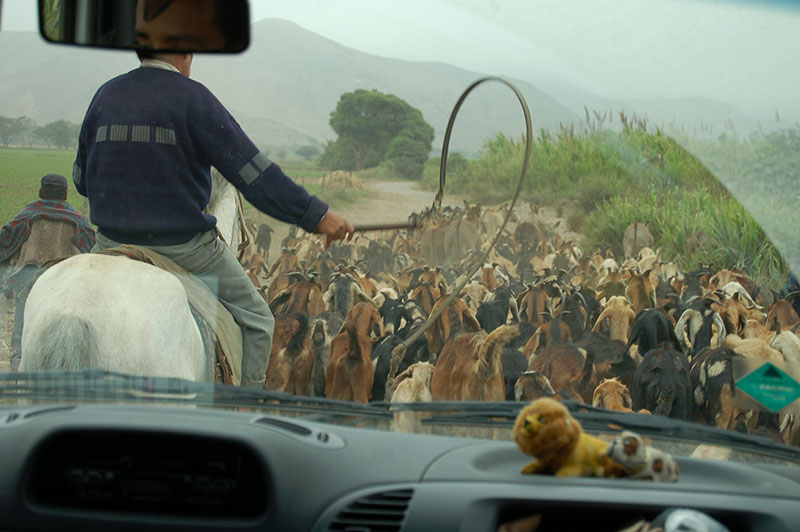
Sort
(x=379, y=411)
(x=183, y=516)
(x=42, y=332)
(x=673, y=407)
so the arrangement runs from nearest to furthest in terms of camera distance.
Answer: (x=183, y=516) → (x=379, y=411) → (x=42, y=332) → (x=673, y=407)

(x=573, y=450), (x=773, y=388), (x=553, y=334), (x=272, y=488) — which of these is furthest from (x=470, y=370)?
(x=272, y=488)

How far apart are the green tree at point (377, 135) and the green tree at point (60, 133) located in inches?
38.7

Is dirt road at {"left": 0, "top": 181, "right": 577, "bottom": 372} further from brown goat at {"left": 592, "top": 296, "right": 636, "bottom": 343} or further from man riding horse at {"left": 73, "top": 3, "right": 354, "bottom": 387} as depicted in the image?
brown goat at {"left": 592, "top": 296, "right": 636, "bottom": 343}

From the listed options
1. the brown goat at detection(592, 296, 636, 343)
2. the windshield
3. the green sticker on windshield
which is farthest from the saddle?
the green sticker on windshield

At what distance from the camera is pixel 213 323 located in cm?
A: 354

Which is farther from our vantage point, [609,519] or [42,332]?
[42,332]

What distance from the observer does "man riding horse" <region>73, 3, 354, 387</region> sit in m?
3.16

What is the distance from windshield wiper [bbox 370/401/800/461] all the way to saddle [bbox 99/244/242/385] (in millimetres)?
1077

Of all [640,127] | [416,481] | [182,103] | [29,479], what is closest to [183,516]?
[29,479]

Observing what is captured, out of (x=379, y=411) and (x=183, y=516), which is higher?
(x=379, y=411)

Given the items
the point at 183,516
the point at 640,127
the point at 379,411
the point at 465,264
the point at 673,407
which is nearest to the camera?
the point at 183,516

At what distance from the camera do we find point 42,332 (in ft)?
9.98

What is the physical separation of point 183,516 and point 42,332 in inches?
47.0

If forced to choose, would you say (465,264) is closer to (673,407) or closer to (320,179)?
(320,179)
